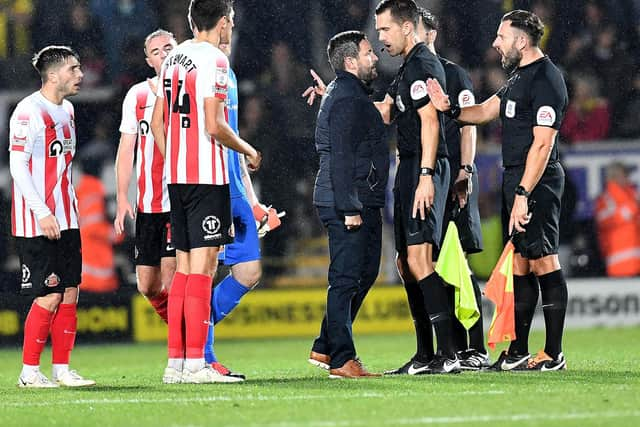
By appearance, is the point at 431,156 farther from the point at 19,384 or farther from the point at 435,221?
the point at 19,384

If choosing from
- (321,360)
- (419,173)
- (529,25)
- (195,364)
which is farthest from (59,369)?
(529,25)

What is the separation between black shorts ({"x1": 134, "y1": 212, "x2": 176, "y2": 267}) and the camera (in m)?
7.71

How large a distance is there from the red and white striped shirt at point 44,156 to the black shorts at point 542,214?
2.39 metres

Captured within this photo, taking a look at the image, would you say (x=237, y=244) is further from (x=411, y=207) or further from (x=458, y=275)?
(x=458, y=275)

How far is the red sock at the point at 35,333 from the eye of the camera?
6.93m

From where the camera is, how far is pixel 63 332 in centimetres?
709

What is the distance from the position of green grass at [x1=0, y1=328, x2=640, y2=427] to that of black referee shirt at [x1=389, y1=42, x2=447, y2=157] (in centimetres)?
123

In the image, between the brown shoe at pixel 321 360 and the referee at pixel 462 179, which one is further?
the referee at pixel 462 179

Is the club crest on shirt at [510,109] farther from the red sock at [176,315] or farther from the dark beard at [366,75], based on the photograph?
the red sock at [176,315]

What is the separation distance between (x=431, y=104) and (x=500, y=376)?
1442 millimetres

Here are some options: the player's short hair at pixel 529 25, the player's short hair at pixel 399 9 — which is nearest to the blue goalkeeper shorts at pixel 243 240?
the player's short hair at pixel 399 9

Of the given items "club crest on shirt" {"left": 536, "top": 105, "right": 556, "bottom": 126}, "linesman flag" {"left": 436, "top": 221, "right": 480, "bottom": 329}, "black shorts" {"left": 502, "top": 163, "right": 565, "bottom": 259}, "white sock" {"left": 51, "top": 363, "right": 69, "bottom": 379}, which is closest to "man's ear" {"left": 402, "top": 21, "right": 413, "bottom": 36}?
"club crest on shirt" {"left": 536, "top": 105, "right": 556, "bottom": 126}

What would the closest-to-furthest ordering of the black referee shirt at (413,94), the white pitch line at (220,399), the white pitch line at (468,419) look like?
1. the white pitch line at (468,419)
2. the white pitch line at (220,399)
3. the black referee shirt at (413,94)

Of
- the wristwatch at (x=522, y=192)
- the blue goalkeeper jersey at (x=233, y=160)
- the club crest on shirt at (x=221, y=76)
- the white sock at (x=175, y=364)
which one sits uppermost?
the club crest on shirt at (x=221, y=76)
